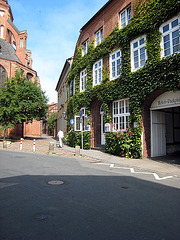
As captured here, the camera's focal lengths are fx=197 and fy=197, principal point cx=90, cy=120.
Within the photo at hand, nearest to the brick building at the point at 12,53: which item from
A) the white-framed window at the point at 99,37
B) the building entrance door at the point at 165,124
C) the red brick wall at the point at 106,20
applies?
the red brick wall at the point at 106,20

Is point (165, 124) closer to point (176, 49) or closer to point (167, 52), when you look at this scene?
point (167, 52)

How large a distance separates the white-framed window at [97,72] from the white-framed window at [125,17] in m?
3.14

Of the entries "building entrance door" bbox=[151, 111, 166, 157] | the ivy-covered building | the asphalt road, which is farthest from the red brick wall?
the asphalt road

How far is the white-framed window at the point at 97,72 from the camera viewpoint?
52.9ft

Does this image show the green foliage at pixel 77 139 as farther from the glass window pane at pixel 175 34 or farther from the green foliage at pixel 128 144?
the glass window pane at pixel 175 34

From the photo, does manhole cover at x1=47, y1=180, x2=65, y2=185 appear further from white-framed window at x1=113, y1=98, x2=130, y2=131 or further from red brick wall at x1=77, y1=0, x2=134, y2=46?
red brick wall at x1=77, y1=0, x2=134, y2=46

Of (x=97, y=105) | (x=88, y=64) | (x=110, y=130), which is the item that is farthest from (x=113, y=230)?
(x=88, y=64)

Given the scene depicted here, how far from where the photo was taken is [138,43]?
12.3m

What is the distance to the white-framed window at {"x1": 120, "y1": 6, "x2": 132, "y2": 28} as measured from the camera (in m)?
13.8

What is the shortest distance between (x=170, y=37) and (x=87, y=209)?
9953 mm

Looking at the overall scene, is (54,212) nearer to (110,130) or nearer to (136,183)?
(136,183)

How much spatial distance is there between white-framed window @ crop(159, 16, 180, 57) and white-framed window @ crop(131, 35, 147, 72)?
1.22 metres

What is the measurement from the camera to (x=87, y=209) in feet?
12.2

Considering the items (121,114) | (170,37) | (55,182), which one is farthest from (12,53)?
(55,182)
